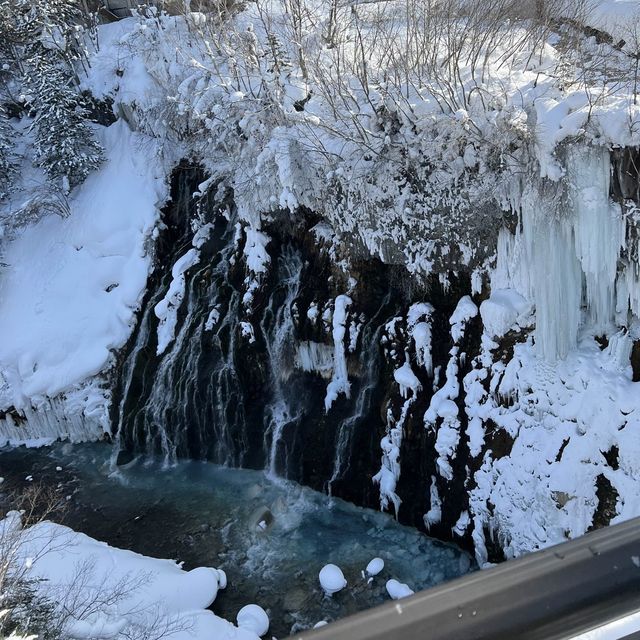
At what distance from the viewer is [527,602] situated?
3.61 feet

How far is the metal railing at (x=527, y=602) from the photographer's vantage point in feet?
3.48

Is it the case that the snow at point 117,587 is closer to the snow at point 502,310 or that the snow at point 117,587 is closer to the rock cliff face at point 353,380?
the rock cliff face at point 353,380

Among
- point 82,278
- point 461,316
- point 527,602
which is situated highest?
point 527,602

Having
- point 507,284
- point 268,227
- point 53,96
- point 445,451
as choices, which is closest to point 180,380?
point 268,227

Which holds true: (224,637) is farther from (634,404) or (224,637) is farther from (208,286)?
(208,286)

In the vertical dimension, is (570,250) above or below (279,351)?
above

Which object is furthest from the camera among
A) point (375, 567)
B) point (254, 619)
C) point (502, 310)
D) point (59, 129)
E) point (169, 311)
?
point (59, 129)

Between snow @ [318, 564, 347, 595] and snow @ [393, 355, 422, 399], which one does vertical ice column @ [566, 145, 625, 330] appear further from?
snow @ [318, 564, 347, 595]

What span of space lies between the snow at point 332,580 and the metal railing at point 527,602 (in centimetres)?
751

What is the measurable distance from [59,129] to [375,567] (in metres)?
A: 13.0

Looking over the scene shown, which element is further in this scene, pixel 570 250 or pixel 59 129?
pixel 59 129

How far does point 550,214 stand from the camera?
767cm

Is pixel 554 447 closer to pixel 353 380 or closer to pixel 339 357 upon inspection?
pixel 353 380

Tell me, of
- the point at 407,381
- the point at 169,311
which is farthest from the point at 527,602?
the point at 169,311
